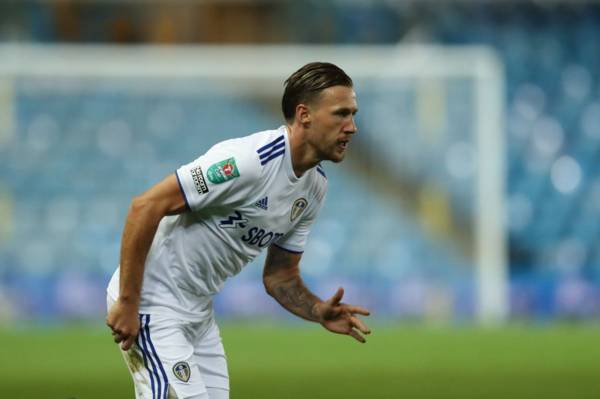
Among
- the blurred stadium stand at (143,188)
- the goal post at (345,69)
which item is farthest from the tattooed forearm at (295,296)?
the goal post at (345,69)

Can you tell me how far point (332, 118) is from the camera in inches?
187

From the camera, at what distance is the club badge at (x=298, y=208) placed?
496cm

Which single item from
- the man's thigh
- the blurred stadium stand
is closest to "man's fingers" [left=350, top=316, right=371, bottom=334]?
the man's thigh

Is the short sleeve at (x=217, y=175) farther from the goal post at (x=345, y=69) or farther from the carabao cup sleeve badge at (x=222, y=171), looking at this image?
the goal post at (x=345, y=69)

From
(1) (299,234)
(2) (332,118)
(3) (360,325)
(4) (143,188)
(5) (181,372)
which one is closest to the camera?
(5) (181,372)

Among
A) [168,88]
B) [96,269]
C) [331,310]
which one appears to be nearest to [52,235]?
[96,269]

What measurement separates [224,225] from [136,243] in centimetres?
49

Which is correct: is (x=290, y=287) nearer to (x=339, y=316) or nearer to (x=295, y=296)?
(x=295, y=296)

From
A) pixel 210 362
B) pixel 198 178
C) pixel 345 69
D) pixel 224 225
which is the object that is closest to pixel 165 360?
pixel 210 362

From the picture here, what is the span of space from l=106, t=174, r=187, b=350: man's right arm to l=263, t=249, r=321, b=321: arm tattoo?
0.98 meters

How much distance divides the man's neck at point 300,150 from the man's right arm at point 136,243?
59 cm

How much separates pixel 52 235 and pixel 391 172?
505 centimetres

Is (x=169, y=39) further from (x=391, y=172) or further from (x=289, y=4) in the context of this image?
(x=391, y=172)

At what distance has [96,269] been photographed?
15.1m
